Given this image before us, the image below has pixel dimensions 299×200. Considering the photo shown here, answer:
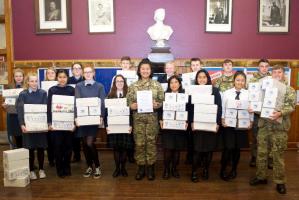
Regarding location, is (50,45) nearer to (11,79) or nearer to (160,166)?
(11,79)

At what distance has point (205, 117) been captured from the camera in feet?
13.7

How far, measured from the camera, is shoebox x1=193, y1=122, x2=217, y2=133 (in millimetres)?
4172

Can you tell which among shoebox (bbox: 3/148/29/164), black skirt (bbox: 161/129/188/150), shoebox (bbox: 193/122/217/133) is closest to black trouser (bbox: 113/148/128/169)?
black skirt (bbox: 161/129/188/150)

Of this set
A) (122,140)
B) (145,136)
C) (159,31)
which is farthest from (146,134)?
(159,31)

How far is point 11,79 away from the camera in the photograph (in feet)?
21.3

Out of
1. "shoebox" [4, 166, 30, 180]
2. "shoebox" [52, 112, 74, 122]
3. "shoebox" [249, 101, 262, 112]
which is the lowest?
"shoebox" [4, 166, 30, 180]

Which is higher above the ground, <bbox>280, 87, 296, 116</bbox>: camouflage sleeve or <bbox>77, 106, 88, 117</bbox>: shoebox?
<bbox>280, 87, 296, 116</bbox>: camouflage sleeve

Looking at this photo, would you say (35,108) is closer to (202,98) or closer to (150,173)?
(150,173)

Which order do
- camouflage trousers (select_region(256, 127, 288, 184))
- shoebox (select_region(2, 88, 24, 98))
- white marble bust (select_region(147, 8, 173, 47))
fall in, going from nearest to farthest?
camouflage trousers (select_region(256, 127, 288, 184)) → shoebox (select_region(2, 88, 24, 98)) → white marble bust (select_region(147, 8, 173, 47))

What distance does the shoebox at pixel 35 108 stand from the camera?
14.1 ft

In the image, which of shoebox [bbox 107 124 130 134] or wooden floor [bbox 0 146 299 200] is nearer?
wooden floor [bbox 0 146 299 200]

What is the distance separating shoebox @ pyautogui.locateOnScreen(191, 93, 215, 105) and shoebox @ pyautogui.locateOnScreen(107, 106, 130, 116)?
86 cm

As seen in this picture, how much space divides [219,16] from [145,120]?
3153 mm

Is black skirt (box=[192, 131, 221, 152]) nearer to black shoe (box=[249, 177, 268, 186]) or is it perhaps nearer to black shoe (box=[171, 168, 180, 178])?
black shoe (box=[171, 168, 180, 178])
